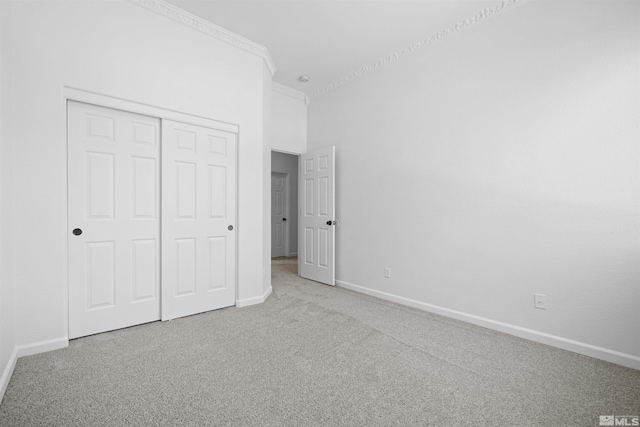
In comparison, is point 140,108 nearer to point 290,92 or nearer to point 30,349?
point 30,349

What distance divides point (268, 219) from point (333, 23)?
2.31m

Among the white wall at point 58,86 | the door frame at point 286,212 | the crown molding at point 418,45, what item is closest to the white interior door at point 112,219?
the white wall at point 58,86

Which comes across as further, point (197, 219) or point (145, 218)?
point (197, 219)

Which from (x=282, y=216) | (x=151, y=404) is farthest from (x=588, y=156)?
(x=282, y=216)

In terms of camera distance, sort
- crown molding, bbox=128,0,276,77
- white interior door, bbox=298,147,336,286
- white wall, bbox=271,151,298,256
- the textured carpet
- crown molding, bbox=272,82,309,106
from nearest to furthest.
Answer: the textured carpet
crown molding, bbox=128,0,276,77
white interior door, bbox=298,147,336,286
crown molding, bbox=272,82,309,106
white wall, bbox=271,151,298,256

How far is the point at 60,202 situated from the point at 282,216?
5308 mm

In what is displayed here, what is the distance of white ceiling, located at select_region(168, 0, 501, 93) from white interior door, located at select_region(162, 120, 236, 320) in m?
1.13

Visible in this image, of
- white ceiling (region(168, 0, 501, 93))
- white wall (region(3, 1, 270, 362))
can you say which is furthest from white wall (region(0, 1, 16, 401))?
white ceiling (region(168, 0, 501, 93))

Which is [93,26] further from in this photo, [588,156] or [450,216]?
[588,156]

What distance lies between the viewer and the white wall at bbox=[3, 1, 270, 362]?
Result: 85.8 inches

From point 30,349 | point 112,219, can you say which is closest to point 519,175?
point 112,219

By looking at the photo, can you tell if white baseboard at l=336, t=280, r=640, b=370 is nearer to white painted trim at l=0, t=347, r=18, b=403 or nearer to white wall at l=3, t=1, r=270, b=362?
white wall at l=3, t=1, r=270, b=362

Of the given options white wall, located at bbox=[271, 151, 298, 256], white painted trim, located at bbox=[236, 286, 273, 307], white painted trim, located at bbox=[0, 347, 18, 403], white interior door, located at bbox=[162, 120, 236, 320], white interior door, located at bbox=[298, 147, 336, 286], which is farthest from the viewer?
white wall, located at bbox=[271, 151, 298, 256]

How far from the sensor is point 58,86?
2309 millimetres
